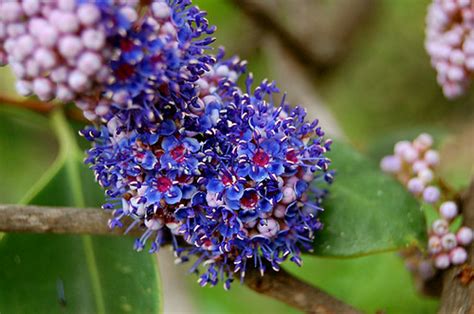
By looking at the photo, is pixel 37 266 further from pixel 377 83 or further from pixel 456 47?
pixel 377 83

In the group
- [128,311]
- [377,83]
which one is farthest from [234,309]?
[377,83]

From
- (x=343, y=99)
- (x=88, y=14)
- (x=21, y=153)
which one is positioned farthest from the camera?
(x=343, y=99)

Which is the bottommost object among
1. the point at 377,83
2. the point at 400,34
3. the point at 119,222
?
the point at 377,83

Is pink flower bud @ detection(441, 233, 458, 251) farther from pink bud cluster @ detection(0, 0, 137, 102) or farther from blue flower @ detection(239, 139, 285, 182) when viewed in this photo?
pink bud cluster @ detection(0, 0, 137, 102)

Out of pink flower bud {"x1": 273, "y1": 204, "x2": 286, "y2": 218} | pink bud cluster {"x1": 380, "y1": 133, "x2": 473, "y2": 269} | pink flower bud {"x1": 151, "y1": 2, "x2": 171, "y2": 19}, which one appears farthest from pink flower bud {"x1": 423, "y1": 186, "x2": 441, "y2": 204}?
pink flower bud {"x1": 151, "y1": 2, "x2": 171, "y2": 19}

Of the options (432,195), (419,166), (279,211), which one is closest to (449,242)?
(432,195)

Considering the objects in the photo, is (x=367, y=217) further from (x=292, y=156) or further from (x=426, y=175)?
(x=292, y=156)

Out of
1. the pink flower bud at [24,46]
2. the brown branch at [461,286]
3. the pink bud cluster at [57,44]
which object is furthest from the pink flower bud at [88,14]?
the brown branch at [461,286]
